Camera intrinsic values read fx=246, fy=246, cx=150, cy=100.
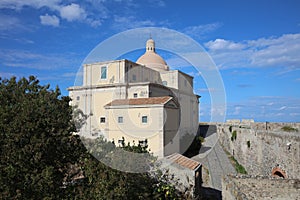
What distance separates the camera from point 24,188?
7719 millimetres

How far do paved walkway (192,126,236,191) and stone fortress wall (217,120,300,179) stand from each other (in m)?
1.46

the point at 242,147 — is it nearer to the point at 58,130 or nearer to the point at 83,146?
the point at 83,146

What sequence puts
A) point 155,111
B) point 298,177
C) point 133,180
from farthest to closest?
point 155,111 < point 298,177 < point 133,180

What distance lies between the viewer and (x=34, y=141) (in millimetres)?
8523

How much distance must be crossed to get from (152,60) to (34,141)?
2672 cm

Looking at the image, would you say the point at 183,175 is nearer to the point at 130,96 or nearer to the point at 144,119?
the point at 144,119

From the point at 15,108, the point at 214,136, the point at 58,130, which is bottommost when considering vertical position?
the point at 214,136

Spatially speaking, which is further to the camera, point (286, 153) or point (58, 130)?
point (286, 153)

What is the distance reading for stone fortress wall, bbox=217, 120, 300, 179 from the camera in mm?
12914

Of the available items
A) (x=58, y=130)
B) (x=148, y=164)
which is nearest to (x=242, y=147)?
(x=148, y=164)

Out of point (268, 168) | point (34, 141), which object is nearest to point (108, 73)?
point (268, 168)

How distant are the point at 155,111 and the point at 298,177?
11.1 m

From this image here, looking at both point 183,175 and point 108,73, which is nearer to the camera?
point 183,175

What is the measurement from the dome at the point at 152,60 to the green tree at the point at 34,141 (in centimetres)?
2299
